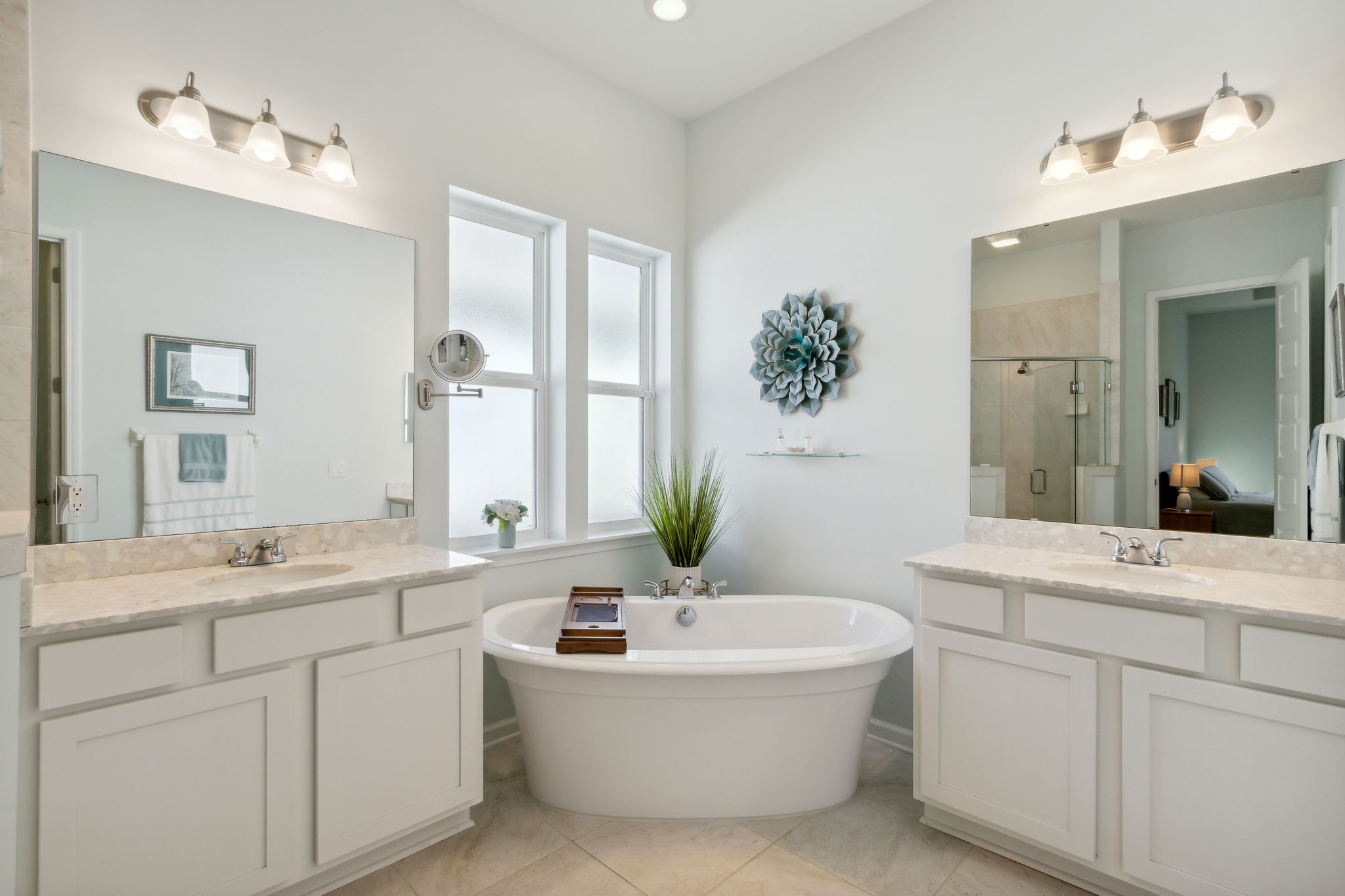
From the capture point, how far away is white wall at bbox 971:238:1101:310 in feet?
7.30

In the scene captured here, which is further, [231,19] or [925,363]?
[925,363]

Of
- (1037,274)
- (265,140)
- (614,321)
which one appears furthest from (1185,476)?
(265,140)

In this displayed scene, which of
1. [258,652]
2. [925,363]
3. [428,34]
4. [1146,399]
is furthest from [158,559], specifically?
[1146,399]

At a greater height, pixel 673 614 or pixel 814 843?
pixel 673 614

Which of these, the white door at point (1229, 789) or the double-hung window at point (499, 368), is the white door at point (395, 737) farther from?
the white door at point (1229, 789)

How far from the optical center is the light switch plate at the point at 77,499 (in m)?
1.73

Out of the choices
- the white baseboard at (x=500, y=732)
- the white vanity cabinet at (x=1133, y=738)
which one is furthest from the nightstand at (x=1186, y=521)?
the white baseboard at (x=500, y=732)

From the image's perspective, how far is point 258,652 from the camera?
160 centimetres

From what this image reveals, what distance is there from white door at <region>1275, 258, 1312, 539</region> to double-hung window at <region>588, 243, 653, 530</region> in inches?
95.6

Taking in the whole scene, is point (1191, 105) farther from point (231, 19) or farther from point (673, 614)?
point (231, 19)

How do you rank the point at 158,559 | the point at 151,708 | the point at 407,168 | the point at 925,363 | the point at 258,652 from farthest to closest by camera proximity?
the point at 925,363 → the point at 407,168 → the point at 158,559 → the point at 258,652 → the point at 151,708

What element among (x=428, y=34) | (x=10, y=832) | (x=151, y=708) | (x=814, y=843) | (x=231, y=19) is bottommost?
(x=814, y=843)

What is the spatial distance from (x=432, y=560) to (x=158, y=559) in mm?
724

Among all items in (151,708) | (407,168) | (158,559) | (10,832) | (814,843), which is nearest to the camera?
(10,832)
